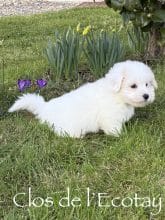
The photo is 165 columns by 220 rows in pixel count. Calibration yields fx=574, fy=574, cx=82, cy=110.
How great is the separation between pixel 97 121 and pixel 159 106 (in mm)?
856

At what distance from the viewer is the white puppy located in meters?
4.32

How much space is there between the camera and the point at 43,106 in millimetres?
4867

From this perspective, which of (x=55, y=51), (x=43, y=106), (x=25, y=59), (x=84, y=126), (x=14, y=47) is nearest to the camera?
(x=84, y=126)

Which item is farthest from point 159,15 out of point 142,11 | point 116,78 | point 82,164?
point 82,164

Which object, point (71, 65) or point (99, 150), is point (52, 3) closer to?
point (71, 65)

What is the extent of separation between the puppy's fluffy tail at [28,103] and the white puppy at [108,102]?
0.35 m

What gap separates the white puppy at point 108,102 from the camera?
4316 millimetres

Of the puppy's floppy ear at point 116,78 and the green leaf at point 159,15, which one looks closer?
the puppy's floppy ear at point 116,78

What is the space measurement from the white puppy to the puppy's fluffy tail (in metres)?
0.35

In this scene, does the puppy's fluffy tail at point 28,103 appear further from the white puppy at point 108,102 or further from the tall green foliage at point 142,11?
the tall green foliage at point 142,11

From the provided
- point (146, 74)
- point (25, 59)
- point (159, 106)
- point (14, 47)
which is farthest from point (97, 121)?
point (14, 47)

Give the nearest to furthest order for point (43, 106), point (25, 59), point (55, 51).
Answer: point (43, 106)
point (55, 51)
point (25, 59)

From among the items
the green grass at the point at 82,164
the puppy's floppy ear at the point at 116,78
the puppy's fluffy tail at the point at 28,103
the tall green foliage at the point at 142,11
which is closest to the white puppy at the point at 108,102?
the puppy's floppy ear at the point at 116,78

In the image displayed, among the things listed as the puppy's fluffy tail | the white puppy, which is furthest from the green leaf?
the puppy's fluffy tail
